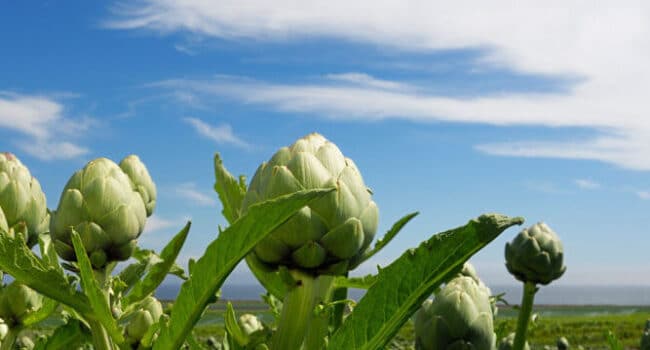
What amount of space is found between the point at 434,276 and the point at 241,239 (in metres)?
0.29

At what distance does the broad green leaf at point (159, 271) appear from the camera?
1379 mm

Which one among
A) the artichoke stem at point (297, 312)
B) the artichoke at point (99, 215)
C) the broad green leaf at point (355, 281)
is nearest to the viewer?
the artichoke stem at point (297, 312)

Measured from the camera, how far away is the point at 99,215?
A: 1.43 meters

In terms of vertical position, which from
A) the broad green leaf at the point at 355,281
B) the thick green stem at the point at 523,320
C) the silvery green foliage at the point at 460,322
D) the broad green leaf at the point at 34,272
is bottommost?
the thick green stem at the point at 523,320

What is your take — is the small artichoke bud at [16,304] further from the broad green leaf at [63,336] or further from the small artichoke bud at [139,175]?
the small artichoke bud at [139,175]

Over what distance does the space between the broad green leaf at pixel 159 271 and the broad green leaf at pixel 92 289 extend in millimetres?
255

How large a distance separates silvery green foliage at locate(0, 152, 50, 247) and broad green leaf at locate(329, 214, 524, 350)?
1.01 metres

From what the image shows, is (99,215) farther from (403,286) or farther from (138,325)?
(403,286)

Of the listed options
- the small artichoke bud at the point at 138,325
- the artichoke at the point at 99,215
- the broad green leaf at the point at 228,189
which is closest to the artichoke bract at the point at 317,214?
the broad green leaf at the point at 228,189

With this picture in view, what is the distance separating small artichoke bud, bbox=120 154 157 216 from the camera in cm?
201

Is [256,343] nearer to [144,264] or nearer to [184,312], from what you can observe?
[184,312]

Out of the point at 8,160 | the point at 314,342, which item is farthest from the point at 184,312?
the point at 8,160

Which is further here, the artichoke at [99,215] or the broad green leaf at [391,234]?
the artichoke at [99,215]

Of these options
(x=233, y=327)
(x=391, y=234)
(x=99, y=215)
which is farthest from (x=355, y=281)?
(x=99, y=215)
